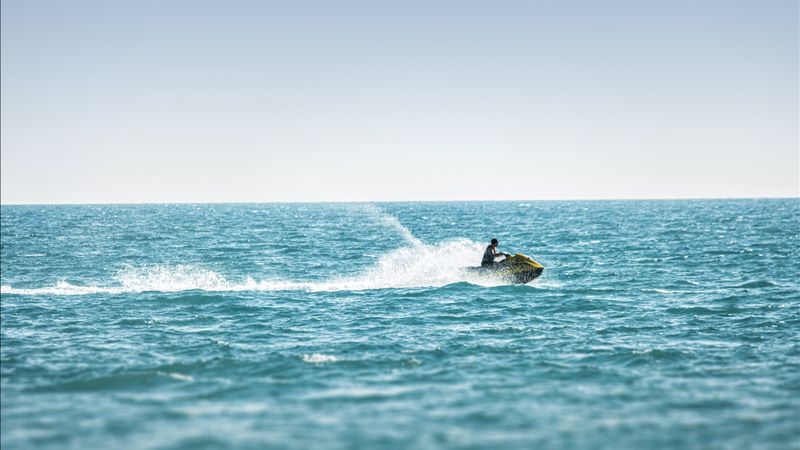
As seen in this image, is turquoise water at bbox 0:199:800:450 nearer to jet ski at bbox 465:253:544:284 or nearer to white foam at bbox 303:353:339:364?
white foam at bbox 303:353:339:364

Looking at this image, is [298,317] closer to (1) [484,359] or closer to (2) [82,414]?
(1) [484,359]

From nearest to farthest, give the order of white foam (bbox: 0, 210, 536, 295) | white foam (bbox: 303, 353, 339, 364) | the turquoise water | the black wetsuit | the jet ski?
1. the turquoise water
2. white foam (bbox: 303, 353, 339, 364)
3. the jet ski
4. white foam (bbox: 0, 210, 536, 295)
5. the black wetsuit

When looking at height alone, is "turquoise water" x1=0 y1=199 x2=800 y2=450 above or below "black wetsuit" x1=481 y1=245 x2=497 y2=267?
below

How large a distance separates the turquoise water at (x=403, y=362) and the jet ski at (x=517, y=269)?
2.25 ft

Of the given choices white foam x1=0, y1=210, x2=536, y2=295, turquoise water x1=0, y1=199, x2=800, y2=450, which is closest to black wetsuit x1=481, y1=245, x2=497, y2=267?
white foam x1=0, y1=210, x2=536, y2=295

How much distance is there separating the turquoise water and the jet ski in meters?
0.69

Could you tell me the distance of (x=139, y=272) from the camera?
35.9 m

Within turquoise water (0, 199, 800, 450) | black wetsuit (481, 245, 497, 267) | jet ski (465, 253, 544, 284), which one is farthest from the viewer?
black wetsuit (481, 245, 497, 267)

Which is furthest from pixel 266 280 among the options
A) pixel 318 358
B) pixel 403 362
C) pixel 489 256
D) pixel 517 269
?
pixel 403 362

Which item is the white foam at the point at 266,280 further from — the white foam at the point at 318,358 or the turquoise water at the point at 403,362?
the white foam at the point at 318,358

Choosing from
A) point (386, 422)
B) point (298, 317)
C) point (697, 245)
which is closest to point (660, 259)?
point (697, 245)

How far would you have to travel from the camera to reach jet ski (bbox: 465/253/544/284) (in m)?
28.0

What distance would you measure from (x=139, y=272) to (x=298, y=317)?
18510 mm

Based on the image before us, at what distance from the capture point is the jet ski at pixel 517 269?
2796 cm
